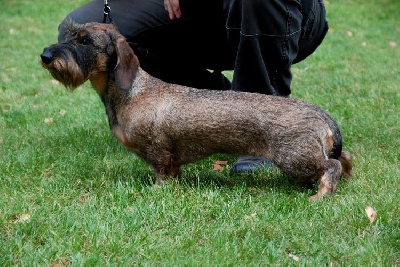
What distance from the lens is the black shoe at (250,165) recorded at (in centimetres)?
466

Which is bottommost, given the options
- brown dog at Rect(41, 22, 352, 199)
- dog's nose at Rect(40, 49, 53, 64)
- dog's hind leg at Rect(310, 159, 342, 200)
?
dog's hind leg at Rect(310, 159, 342, 200)

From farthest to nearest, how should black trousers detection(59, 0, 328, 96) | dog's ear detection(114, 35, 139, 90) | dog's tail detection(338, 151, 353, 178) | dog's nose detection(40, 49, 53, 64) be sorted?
black trousers detection(59, 0, 328, 96) → dog's tail detection(338, 151, 353, 178) → dog's ear detection(114, 35, 139, 90) → dog's nose detection(40, 49, 53, 64)

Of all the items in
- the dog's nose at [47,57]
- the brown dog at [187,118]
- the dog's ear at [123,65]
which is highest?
the dog's nose at [47,57]

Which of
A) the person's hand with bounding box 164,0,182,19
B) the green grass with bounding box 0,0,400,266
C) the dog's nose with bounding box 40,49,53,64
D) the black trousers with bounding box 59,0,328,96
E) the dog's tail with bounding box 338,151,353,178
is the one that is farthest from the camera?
the person's hand with bounding box 164,0,182,19

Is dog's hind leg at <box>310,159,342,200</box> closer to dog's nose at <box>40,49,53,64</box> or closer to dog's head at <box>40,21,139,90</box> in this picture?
dog's head at <box>40,21,139,90</box>

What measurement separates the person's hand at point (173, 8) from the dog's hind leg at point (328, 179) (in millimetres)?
1731

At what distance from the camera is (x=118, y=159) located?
16.4ft

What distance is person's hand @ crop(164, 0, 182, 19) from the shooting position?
4.85m

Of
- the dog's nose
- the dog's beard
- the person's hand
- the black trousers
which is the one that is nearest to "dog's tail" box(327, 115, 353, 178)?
the black trousers

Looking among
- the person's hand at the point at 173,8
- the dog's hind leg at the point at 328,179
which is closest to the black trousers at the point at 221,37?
the person's hand at the point at 173,8

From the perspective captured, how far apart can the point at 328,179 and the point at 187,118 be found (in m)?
1.00

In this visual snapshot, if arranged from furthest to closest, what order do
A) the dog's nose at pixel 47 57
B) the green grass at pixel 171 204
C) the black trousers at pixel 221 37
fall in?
1. the black trousers at pixel 221 37
2. the dog's nose at pixel 47 57
3. the green grass at pixel 171 204

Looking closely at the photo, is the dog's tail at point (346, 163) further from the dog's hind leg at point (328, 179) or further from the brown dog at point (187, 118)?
the dog's hind leg at point (328, 179)

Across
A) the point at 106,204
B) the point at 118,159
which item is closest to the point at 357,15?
the point at 118,159
